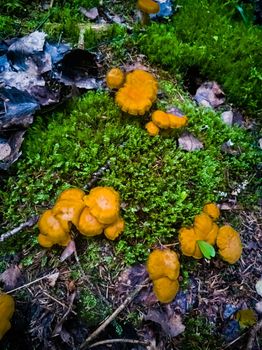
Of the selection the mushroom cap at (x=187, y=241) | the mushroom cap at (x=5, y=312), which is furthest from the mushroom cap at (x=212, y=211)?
the mushroom cap at (x=5, y=312)

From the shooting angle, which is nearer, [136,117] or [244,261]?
[244,261]

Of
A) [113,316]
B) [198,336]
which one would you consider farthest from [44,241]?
[198,336]

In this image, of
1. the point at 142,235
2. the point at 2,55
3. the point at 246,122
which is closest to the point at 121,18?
the point at 2,55

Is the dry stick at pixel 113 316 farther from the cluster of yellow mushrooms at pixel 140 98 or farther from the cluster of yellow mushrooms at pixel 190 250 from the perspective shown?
the cluster of yellow mushrooms at pixel 140 98

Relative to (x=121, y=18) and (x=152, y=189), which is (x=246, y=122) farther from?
(x=121, y=18)

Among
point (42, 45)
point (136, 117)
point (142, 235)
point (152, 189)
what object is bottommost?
point (142, 235)

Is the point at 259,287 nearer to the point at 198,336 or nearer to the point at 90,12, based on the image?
the point at 198,336

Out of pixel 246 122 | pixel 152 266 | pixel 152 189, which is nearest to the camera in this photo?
pixel 152 266

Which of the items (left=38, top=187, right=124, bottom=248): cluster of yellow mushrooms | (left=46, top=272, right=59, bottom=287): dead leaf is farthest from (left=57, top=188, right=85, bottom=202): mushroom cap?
(left=46, top=272, right=59, bottom=287): dead leaf
